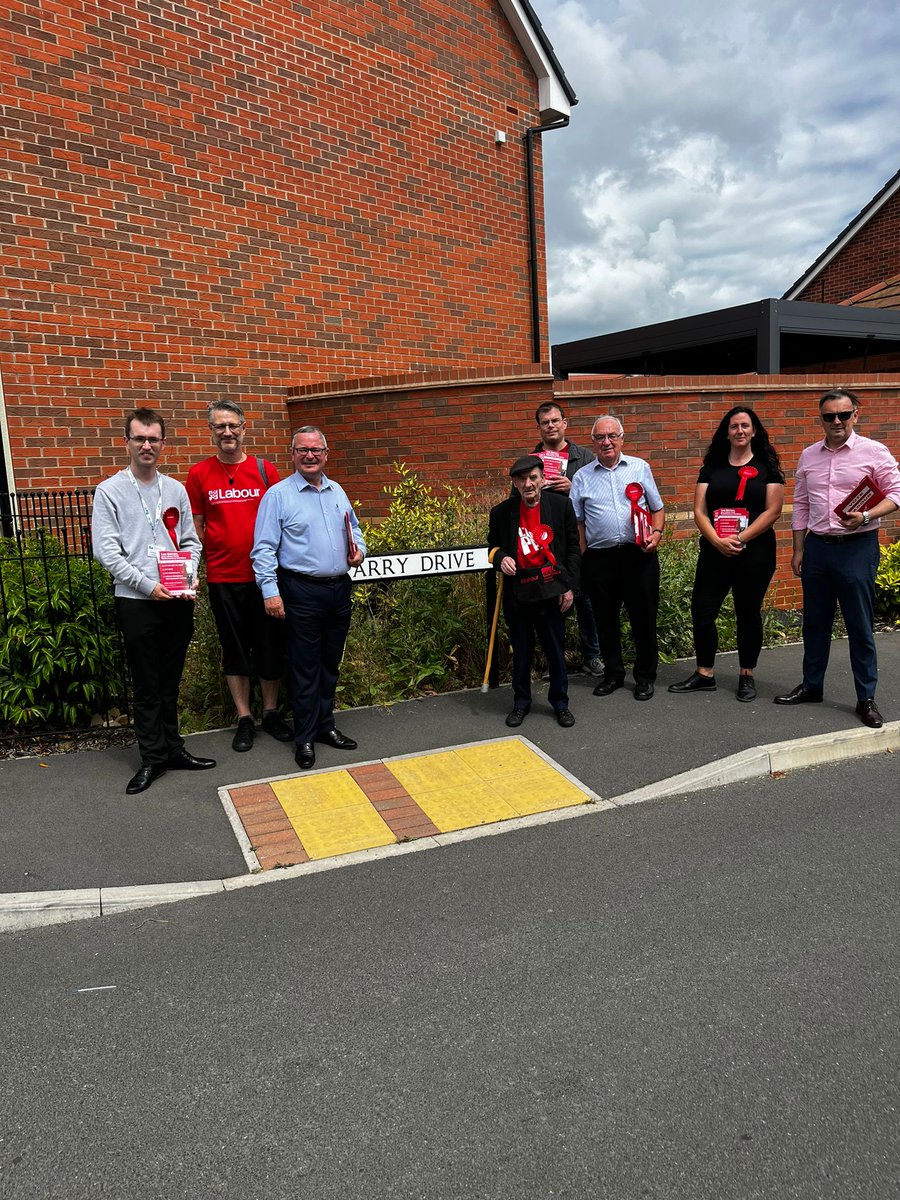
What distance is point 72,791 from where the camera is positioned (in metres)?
4.76

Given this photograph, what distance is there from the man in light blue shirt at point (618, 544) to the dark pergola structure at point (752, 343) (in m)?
3.53

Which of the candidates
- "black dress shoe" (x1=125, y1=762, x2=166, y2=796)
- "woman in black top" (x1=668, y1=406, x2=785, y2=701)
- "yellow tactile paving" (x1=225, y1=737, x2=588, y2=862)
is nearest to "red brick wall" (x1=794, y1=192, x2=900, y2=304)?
"woman in black top" (x1=668, y1=406, x2=785, y2=701)

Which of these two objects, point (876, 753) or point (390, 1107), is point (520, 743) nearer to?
point (876, 753)

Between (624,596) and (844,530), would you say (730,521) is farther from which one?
(624,596)

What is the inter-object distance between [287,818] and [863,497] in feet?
12.8

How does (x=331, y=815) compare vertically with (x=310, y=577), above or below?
below

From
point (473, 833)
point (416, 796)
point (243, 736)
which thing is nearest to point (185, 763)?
point (243, 736)

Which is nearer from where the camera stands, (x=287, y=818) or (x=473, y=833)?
(x=473, y=833)

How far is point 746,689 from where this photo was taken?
608 centimetres

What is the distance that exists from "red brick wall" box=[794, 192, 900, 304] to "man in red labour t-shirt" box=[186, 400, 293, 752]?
58.5 feet

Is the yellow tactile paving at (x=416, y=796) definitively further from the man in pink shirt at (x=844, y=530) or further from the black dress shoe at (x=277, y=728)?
the man in pink shirt at (x=844, y=530)

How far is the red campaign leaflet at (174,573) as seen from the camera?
15.3 ft

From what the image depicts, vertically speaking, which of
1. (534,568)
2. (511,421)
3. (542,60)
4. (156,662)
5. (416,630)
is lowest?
(416,630)

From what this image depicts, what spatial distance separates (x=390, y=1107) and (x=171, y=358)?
7458mm
